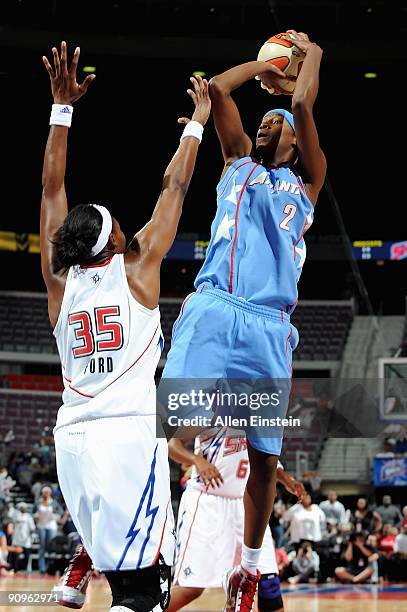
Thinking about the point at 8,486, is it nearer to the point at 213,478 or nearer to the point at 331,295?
the point at 213,478

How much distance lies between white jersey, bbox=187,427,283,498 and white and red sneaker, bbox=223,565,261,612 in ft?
7.21

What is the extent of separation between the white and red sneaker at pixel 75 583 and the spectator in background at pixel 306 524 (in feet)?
34.5

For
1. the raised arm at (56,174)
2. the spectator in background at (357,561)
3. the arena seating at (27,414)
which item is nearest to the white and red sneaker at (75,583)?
the raised arm at (56,174)

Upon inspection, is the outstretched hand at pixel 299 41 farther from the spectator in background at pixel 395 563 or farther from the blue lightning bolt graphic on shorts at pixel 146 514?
the spectator in background at pixel 395 563

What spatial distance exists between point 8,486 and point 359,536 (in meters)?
7.65

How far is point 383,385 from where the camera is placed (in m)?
11.9

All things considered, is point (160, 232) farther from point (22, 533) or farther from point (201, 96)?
point (22, 533)

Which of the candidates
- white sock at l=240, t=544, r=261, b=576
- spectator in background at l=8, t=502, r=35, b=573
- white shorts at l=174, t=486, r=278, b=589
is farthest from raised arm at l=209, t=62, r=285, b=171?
spectator in background at l=8, t=502, r=35, b=573

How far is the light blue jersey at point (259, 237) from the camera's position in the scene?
4.89m

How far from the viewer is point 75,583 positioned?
4723mm

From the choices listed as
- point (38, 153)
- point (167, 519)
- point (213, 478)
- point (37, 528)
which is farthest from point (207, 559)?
point (38, 153)

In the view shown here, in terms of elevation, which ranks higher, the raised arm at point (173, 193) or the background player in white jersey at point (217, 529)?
the raised arm at point (173, 193)

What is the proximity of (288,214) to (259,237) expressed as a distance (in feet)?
0.73

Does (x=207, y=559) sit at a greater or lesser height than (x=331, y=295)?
lesser
